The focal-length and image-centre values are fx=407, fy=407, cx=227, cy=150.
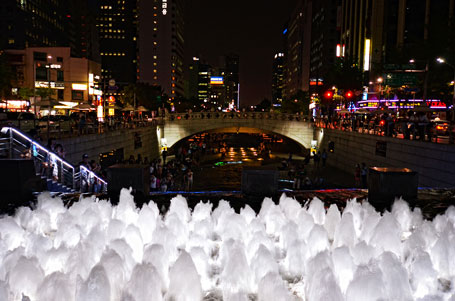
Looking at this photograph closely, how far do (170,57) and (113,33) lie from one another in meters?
42.2

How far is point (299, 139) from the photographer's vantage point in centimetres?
5509

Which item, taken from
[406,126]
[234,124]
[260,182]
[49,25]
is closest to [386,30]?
[234,124]

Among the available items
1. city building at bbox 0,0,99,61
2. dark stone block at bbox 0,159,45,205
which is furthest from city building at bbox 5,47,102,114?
dark stone block at bbox 0,159,45,205

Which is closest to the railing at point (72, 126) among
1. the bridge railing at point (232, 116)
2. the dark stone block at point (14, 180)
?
the dark stone block at point (14, 180)

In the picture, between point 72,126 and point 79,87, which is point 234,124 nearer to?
point 72,126

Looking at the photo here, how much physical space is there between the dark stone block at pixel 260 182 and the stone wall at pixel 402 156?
1066 centimetres

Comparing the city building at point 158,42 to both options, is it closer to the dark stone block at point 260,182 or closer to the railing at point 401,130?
the railing at point 401,130

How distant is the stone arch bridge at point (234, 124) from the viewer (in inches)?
2154

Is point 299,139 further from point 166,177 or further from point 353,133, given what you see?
point 166,177

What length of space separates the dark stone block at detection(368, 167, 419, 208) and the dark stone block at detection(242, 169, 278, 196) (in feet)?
9.61

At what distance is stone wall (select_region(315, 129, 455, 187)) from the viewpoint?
19.2 m

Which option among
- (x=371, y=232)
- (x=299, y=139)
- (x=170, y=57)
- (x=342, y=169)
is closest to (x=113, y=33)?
(x=170, y=57)

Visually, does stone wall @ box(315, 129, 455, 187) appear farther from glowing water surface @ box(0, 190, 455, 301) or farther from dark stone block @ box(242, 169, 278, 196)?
dark stone block @ box(242, 169, 278, 196)

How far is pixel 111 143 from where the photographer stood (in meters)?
30.0
